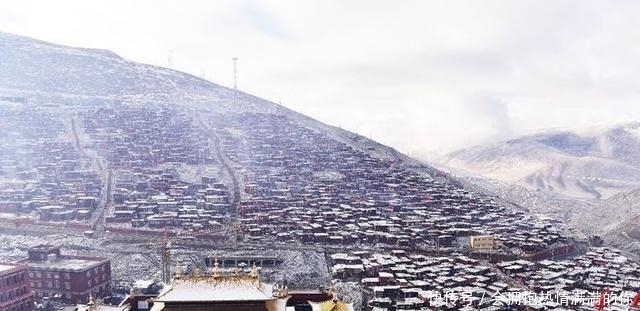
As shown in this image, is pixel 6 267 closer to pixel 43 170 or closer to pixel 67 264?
pixel 67 264

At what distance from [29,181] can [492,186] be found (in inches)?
5662

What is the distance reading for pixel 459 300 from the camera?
184 ft

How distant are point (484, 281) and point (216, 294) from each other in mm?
43583

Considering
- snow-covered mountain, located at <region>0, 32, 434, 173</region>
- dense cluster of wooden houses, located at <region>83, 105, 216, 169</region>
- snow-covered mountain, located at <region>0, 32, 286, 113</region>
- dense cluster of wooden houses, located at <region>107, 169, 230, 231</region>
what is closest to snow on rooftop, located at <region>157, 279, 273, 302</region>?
dense cluster of wooden houses, located at <region>107, 169, 230, 231</region>

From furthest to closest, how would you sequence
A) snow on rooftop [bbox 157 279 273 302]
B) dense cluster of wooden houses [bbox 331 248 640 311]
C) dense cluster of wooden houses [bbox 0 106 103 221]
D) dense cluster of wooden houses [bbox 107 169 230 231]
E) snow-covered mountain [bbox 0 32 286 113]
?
snow-covered mountain [bbox 0 32 286 113], dense cluster of wooden houses [bbox 0 106 103 221], dense cluster of wooden houses [bbox 107 169 230 231], dense cluster of wooden houses [bbox 331 248 640 311], snow on rooftop [bbox 157 279 273 302]

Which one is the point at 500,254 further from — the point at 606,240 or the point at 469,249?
the point at 606,240

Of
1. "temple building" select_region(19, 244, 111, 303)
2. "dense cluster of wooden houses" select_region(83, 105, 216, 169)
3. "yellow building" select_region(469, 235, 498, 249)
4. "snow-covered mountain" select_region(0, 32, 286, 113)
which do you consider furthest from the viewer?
"snow-covered mountain" select_region(0, 32, 286, 113)

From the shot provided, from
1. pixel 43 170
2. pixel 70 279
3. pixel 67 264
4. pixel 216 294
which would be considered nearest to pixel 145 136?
pixel 43 170

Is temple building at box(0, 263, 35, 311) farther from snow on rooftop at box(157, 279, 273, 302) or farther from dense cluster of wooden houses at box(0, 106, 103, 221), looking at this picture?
dense cluster of wooden houses at box(0, 106, 103, 221)

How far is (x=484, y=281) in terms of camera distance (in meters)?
63.5

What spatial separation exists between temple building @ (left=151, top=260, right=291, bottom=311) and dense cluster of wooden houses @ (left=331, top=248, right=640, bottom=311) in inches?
1022

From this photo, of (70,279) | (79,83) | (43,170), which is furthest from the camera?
(79,83)

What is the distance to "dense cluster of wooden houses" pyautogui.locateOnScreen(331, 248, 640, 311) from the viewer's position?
5562 centimetres

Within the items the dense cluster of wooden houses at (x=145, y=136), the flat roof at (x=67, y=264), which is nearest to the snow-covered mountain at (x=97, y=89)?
the dense cluster of wooden houses at (x=145, y=136)
